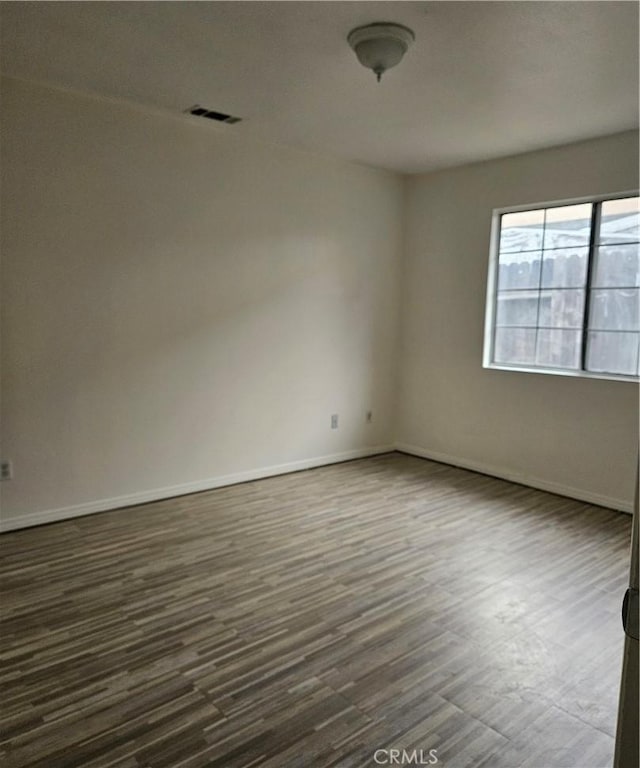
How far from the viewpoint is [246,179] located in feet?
13.8

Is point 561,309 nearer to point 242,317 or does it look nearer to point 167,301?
point 242,317

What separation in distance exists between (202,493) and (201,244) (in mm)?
1829

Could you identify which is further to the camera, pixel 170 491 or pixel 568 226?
pixel 568 226

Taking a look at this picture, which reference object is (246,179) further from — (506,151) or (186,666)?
(186,666)

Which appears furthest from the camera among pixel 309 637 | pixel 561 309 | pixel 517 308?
pixel 517 308

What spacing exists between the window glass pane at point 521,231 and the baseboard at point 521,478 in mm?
1865

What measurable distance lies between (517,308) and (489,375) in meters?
0.61

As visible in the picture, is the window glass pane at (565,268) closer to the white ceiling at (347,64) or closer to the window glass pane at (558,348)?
the window glass pane at (558,348)

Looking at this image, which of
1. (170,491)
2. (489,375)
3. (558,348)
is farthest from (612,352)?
(170,491)

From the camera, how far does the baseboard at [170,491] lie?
11.4 feet

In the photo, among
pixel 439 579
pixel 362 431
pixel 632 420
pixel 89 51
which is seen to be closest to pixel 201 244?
pixel 89 51

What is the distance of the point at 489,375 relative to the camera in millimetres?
4836

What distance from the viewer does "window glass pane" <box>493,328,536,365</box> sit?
466 centimetres

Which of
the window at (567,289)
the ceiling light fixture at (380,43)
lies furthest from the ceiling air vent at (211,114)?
the window at (567,289)
